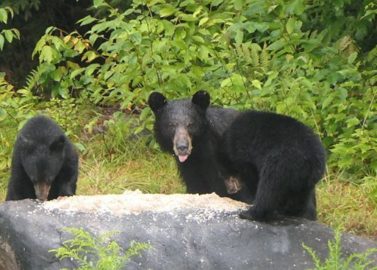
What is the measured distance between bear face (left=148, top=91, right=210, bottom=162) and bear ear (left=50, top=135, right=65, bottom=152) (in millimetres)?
911

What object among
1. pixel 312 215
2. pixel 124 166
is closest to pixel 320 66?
pixel 124 166

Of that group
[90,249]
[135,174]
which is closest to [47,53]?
[135,174]

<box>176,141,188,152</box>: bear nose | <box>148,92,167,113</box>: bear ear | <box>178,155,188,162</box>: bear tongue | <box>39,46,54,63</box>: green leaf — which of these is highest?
<box>39,46,54,63</box>: green leaf

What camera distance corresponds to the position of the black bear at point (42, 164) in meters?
7.27

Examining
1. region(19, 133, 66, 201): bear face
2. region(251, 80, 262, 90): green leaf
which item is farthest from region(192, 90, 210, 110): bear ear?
region(251, 80, 262, 90): green leaf

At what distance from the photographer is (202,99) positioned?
26.0ft

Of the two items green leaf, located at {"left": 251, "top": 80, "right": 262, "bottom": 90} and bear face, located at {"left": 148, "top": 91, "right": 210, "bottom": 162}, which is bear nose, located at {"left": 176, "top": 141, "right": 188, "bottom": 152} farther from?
green leaf, located at {"left": 251, "top": 80, "right": 262, "bottom": 90}

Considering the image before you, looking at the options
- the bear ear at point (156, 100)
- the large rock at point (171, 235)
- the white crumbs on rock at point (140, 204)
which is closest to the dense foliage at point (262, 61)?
the bear ear at point (156, 100)

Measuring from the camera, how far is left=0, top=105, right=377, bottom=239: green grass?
8414mm

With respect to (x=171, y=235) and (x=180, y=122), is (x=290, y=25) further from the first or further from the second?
(x=171, y=235)

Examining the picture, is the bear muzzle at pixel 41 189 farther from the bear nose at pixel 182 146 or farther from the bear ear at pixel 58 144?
the bear nose at pixel 182 146

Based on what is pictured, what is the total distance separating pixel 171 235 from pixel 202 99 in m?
1.74

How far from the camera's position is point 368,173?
9.06 metres

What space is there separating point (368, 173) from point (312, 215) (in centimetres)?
182
